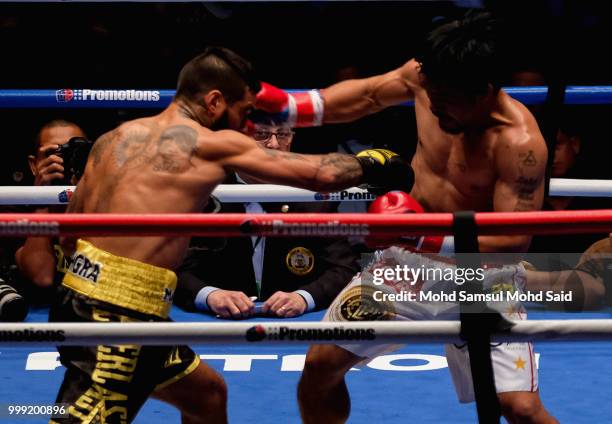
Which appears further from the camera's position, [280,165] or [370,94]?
[370,94]

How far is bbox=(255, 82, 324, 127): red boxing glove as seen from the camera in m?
3.62

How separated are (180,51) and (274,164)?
9.55 ft

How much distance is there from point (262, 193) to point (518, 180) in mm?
1128

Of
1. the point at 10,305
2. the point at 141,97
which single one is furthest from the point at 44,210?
the point at 141,97

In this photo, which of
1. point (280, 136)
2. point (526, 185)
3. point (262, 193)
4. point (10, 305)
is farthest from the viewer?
point (280, 136)

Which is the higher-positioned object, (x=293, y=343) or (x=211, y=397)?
(x=293, y=343)

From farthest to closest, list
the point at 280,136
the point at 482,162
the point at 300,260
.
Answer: the point at 300,260, the point at 280,136, the point at 482,162

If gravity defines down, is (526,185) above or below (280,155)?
below

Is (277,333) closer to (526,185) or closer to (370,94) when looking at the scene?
(526,185)

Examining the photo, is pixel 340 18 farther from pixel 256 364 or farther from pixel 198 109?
pixel 198 109

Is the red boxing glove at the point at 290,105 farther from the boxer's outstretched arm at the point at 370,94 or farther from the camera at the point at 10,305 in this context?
the camera at the point at 10,305

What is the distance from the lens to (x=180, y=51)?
5.78 meters

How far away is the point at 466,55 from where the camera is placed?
126 inches

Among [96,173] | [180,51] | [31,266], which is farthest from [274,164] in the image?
[180,51]
